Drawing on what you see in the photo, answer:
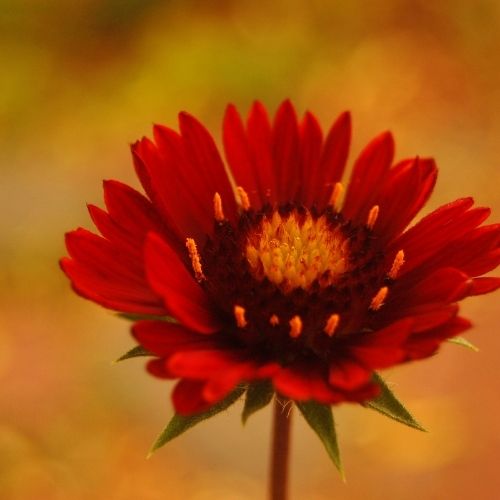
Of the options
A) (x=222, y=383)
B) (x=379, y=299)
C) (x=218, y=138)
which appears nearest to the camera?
(x=222, y=383)

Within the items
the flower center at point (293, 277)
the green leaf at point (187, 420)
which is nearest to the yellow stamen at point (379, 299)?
the flower center at point (293, 277)

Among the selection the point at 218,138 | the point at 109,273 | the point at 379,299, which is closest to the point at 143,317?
the point at 109,273

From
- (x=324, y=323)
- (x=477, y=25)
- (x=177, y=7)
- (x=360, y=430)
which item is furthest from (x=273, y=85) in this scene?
(x=324, y=323)

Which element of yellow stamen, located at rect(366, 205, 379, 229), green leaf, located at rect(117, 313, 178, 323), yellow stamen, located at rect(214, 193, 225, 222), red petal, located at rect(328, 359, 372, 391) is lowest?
red petal, located at rect(328, 359, 372, 391)

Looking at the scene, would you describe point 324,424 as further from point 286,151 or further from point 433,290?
point 286,151

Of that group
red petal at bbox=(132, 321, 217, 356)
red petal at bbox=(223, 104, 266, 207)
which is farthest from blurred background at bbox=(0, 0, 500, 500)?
red petal at bbox=(132, 321, 217, 356)

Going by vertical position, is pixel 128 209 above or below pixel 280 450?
above

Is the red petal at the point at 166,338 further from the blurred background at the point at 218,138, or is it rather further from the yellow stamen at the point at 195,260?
the blurred background at the point at 218,138

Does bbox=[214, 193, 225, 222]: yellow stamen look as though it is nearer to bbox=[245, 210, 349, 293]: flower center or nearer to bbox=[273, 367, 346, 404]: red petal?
bbox=[245, 210, 349, 293]: flower center
